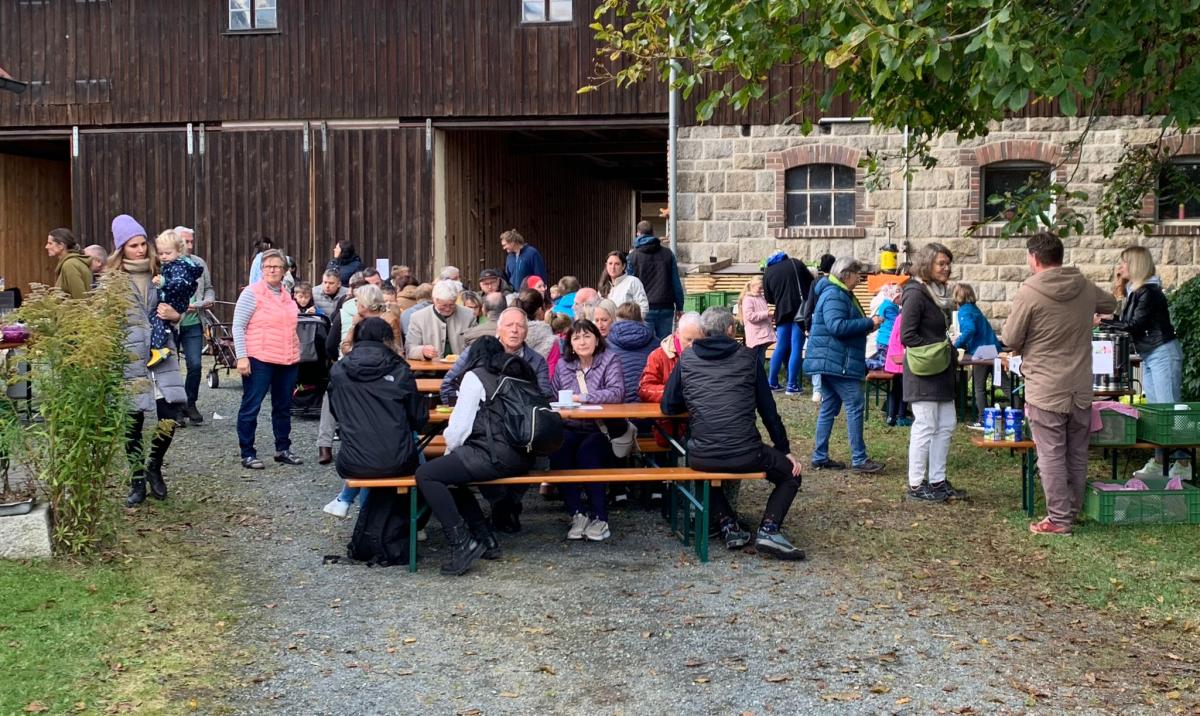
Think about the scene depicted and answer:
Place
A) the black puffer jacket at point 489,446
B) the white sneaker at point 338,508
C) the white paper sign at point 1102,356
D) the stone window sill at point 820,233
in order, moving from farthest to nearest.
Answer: the stone window sill at point 820,233
the white paper sign at point 1102,356
the white sneaker at point 338,508
the black puffer jacket at point 489,446

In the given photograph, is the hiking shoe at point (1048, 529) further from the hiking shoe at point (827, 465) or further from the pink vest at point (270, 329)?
the pink vest at point (270, 329)

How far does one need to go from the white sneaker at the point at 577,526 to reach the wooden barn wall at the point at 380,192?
11.9m

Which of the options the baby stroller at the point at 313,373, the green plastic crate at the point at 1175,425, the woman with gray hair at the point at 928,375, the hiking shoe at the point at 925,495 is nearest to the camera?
the green plastic crate at the point at 1175,425

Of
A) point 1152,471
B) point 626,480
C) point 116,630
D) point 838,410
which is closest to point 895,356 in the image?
point 838,410

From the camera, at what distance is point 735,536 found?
8359 mm

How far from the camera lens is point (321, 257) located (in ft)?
66.5

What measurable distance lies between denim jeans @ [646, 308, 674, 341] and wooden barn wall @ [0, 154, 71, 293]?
14913mm

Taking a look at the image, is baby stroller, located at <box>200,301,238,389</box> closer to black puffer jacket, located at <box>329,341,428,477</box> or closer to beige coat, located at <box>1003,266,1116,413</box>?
black puffer jacket, located at <box>329,341,428,477</box>

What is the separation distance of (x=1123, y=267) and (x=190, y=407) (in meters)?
8.35

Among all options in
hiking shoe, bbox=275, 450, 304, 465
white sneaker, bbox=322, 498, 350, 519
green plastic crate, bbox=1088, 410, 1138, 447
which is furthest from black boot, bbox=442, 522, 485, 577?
green plastic crate, bbox=1088, 410, 1138, 447

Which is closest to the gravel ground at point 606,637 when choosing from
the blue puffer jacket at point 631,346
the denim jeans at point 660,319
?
the blue puffer jacket at point 631,346

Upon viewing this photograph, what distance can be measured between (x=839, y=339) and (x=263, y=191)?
477 inches

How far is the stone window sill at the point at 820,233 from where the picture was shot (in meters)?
19.0

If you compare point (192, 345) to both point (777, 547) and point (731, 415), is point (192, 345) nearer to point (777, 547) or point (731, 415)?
point (731, 415)
